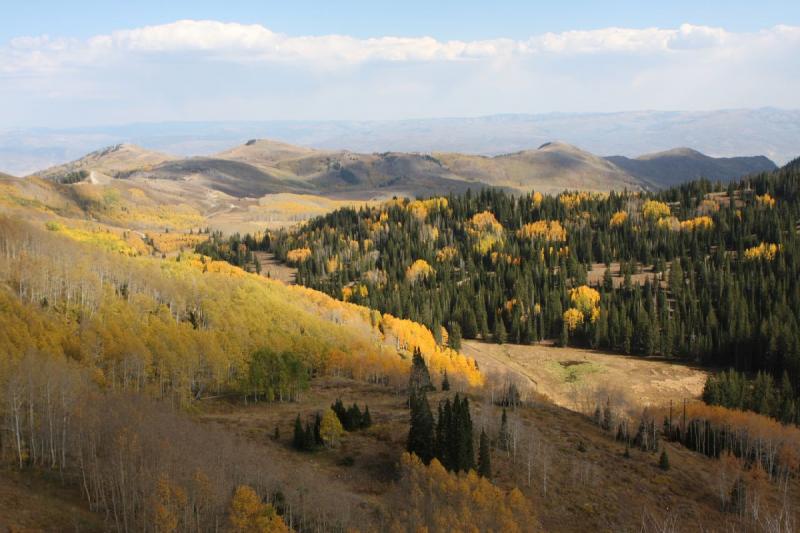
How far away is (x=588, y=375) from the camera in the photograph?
162125 mm

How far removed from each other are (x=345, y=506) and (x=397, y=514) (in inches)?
259

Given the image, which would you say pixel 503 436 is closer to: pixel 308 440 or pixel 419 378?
pixel 308 440

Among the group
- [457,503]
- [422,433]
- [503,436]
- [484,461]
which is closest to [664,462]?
[503,436]

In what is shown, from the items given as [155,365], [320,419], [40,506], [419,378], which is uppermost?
[40,506]

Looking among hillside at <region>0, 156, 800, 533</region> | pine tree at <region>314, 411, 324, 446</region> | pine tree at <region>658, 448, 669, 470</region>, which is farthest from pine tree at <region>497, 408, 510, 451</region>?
pine tree at <region>314, 411, 324, 446</region>

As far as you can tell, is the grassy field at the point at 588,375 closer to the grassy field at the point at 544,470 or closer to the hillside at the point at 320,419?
the hillside at the point at 320,419

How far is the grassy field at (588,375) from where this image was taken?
475 feet

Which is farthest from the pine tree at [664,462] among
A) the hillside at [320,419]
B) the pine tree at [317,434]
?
the pine tree at [317,434]

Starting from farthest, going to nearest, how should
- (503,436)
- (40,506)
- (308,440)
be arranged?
(503,436) → (308,440) → (40,506)

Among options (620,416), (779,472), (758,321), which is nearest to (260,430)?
(620,416)

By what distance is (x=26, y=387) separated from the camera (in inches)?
2933

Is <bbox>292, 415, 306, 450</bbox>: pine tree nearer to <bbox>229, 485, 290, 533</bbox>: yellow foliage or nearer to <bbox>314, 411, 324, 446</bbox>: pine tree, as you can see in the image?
<bbox>314, 411, 324, 446</bbox>: pine tree

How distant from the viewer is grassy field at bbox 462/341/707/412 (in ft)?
475

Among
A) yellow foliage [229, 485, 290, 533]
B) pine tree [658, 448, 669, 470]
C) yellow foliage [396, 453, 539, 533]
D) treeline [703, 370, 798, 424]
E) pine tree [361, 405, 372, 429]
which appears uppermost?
yellow foliage [229, 485, 290, 533]
